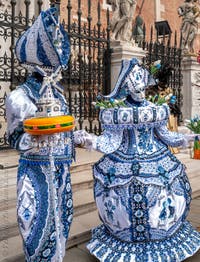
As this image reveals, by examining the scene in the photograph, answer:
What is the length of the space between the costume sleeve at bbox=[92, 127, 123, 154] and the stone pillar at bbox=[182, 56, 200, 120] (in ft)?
24.2

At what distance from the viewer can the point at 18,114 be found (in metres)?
2.13

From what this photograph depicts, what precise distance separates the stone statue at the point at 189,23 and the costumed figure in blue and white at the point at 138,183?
25.3 feet

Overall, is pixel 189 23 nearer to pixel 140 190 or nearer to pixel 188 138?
pixel 188 138

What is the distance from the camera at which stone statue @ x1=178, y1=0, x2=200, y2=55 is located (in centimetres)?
1010

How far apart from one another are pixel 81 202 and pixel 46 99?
2.27 m

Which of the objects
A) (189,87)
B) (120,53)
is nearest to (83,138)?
(120,53)

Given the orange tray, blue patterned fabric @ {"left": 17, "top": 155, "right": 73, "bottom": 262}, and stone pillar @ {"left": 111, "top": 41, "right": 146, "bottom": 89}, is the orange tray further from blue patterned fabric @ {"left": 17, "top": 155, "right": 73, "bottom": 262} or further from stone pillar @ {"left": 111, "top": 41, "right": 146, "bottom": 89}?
stone pillar @ {"left": 111, "top": 41, "right": 146, "bottom": 89}

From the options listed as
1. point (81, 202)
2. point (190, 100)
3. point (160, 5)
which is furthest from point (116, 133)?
point (160, 5)

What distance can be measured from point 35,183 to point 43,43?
888 millimetres

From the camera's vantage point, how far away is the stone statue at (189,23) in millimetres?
10102

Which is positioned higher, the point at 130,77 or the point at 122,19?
the point at 122,19

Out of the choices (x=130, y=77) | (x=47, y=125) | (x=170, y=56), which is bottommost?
(x=47, y=125)

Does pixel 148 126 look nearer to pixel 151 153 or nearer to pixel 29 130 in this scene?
pixel 151 153

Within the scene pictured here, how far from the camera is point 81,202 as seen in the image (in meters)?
4.09
